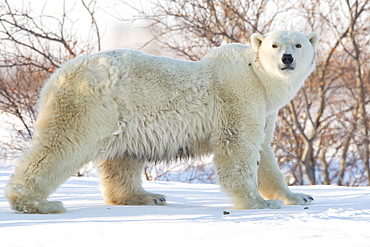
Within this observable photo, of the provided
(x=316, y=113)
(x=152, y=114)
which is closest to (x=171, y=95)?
(x=152, y=114)

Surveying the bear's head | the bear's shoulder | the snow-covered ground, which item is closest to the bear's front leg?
the snow-covered ground

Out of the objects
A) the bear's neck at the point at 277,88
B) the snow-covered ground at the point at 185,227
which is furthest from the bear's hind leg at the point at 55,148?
the bear's neck at the point at 277,88

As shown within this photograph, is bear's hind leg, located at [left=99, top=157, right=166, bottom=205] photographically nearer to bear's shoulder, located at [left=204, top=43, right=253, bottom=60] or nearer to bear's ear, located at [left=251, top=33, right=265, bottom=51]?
bear's shoulder, located at [left=204, top=43, right=253, bottom=60]

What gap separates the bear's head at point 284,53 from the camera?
4.46 m

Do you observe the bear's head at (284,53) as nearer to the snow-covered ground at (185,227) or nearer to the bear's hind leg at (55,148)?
the snow-covered ground at (185,227)

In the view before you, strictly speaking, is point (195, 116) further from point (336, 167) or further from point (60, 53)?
point (336, 167)

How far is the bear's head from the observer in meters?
4.46

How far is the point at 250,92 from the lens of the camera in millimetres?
4551

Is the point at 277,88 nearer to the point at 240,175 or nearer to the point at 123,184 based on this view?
the point at 240,175

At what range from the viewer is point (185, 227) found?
3146mm

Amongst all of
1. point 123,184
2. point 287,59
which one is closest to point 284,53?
point 287,59

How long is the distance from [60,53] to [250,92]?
6934 mm

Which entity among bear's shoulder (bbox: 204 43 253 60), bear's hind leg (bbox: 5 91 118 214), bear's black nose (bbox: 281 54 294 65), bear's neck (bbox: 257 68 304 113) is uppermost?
bear's shoulder (bbox: 204 43 253 60)

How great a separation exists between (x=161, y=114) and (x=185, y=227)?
1460mm
